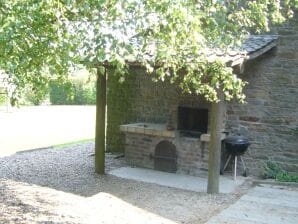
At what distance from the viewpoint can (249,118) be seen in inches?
364

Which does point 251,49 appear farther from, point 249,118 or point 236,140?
point 236,140

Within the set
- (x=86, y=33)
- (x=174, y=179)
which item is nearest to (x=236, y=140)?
(x=174, y=179)

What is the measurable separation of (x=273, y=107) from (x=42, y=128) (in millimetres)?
10705

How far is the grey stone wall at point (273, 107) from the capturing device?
883 cm

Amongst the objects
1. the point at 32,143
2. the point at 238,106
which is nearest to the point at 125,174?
the point at 238,106

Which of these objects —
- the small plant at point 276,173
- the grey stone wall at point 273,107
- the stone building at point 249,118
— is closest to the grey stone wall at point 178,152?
the stone building at point 249,118

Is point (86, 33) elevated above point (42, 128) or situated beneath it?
elevated above

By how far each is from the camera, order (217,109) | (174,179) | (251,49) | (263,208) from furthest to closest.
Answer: (174,179)
(251,49)
(217,109)
(263,208)

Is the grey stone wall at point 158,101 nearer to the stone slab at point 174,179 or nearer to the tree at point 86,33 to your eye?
the stone slab at point 174,179

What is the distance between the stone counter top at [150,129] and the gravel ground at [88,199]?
3.00 ft

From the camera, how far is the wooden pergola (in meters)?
7.63

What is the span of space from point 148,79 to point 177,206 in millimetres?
4268

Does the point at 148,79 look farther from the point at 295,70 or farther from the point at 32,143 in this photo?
the point at 32,143

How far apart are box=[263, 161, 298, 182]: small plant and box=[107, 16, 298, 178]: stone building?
10 centimetres
